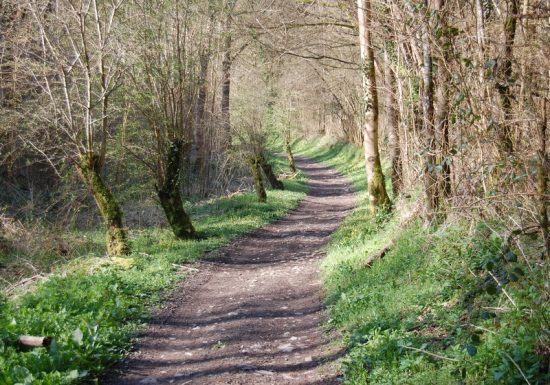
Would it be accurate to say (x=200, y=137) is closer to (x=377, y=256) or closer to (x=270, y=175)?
(x=270, y=175)

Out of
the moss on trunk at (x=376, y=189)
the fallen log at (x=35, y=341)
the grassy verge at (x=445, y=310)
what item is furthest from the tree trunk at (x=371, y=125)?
the fallen log at (x=35, y=341)

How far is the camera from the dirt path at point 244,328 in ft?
19.4

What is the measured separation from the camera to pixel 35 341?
582 centimetres

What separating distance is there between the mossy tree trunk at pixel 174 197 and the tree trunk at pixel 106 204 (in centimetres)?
153

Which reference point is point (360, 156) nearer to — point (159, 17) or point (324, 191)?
point (324, 191)

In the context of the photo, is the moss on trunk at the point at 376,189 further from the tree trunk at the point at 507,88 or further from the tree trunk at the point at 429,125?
the tree trunk at the point at 507,88

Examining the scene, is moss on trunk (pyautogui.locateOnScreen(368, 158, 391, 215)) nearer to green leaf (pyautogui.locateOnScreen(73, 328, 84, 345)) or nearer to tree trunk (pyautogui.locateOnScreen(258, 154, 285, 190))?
green leaf (pyautogui.locateOnScreen(73, 328, 84, 345))

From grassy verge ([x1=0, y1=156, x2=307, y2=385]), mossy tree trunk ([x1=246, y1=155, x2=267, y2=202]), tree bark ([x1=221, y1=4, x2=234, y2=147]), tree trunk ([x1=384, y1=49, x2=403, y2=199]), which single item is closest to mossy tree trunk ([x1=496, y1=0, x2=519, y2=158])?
grassy verge ([x1=0, y1=156, x2=307, y2=385])

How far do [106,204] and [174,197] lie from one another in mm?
1944

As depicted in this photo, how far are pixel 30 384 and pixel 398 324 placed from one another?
3717mm

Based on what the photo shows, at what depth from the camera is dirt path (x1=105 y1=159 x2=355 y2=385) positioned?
5906 millimetres

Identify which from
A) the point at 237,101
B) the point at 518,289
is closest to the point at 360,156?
the point at 237,101

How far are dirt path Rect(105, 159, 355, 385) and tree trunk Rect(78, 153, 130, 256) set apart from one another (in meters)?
2.12

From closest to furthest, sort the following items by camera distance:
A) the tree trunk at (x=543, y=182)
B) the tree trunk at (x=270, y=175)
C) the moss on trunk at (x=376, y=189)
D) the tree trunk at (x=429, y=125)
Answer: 1. the tree trunk at (x=543, y=182)
2. the tree trunk at (x=429, y=125)
3. the moss on trunk at (x=376, y=189)
4. the tree trunk at (x=270, y=175)
